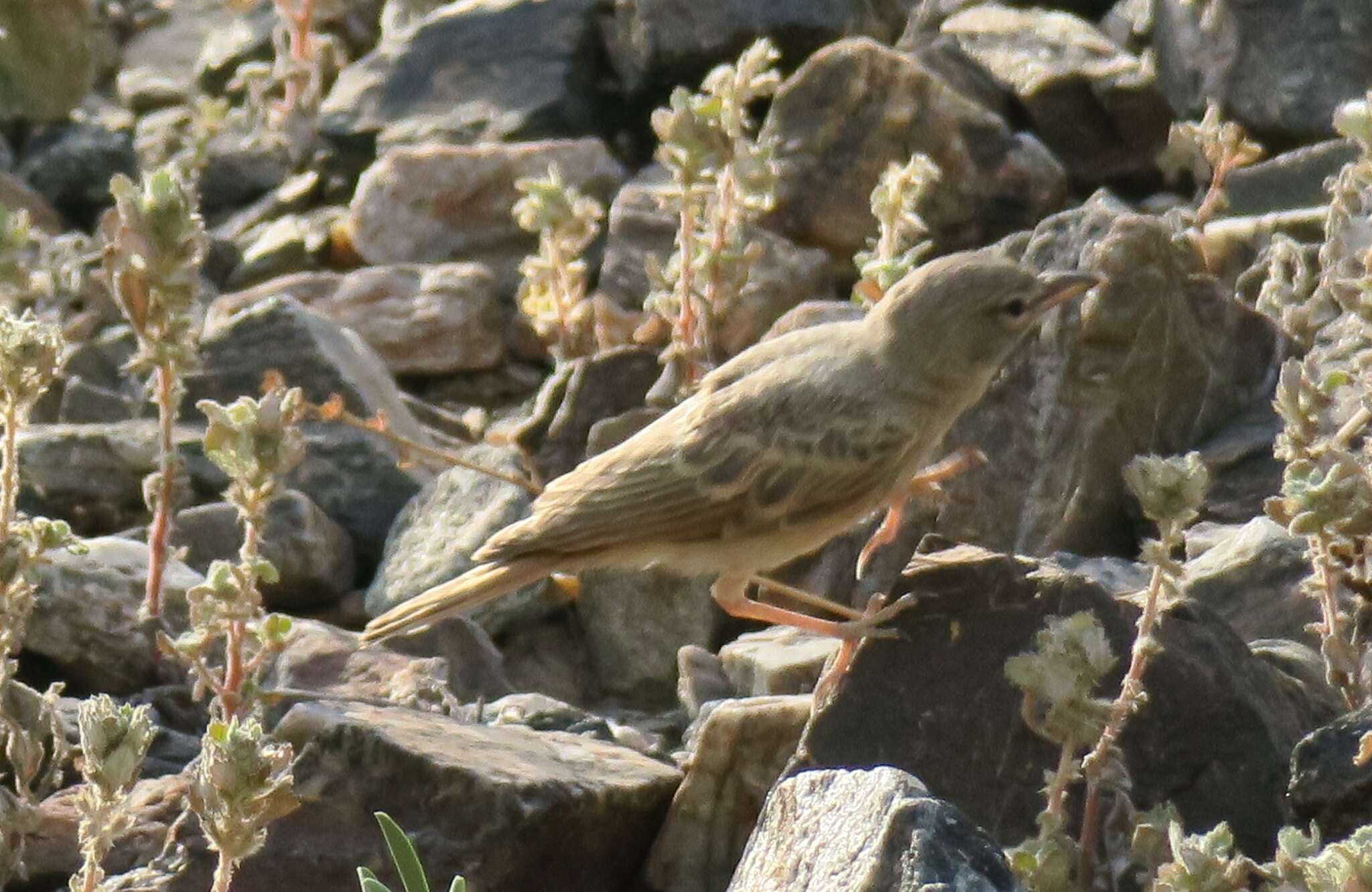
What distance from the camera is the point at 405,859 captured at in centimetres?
355

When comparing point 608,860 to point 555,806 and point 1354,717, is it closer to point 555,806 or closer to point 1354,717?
point 555,806

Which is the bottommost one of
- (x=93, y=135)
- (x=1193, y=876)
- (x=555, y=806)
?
(x=93, y=135)

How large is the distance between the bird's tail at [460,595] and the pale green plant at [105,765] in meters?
1.52

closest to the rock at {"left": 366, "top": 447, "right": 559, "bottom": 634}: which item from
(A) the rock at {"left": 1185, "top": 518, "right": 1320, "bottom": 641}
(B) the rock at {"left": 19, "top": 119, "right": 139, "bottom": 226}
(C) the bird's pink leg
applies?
(C) the bird's pink leg

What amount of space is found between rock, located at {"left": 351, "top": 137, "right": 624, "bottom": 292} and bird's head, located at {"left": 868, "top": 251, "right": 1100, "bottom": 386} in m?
3.15

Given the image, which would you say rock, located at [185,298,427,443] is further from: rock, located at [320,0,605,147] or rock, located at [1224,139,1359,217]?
rock, located at [1224,139,1359,217]

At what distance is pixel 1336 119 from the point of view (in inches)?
187

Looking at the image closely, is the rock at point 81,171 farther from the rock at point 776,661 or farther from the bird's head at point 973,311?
the bird's head at point 973,311

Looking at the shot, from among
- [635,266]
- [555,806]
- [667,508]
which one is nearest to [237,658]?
[555,806]

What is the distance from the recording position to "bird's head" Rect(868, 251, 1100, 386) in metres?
5.64

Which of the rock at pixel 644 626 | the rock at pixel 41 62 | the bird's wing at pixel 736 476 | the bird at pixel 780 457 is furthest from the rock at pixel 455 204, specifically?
the bird's wing at pixel 736 476

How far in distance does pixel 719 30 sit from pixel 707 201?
212 centimetres

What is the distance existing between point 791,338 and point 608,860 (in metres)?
1.73

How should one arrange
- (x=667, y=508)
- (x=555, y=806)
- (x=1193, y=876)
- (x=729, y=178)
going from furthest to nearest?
1. (x=729, y=178)
2. (x=667, y=508)
3. (x=555, y=806)
4. (x=1193, y=876)
